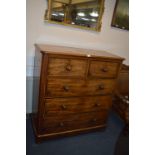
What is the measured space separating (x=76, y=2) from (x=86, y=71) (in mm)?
899

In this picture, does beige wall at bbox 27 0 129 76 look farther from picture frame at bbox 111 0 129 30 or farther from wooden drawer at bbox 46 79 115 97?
wooden drawer at bbox 46 79 115 97

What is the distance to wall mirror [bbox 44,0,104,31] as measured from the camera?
1.95 m

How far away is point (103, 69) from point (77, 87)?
0.39 metres

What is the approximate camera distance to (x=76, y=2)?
2010mm

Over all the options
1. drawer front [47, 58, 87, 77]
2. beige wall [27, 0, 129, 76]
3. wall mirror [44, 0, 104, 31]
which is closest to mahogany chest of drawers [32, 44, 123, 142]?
drawer front [47, 58, 87, 77]

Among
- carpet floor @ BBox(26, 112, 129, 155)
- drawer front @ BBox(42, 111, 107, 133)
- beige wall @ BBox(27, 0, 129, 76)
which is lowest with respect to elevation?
carpet floor @ BBox(26, 112, 129, 155)

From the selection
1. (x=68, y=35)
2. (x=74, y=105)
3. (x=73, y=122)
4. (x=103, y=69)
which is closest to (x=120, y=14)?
(x=68, y=35)

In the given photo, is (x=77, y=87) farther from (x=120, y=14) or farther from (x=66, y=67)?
(x=120, y=14)

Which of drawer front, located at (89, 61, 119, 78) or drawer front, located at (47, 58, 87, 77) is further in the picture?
drawer front, located at (89, 61, 119, 78)

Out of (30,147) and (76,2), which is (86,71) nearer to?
(76,2)

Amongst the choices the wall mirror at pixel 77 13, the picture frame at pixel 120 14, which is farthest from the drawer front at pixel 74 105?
the picture frame at pixel 120 14

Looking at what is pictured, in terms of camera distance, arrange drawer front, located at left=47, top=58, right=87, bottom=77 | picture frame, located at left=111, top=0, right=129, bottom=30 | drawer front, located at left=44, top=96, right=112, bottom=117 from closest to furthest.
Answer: drawer front, located at left=47, top=58, right=87, bottom=77 < drawer front, located at left=44, top=96, right=112, bottom=117 < picture frame, located at left=111, top=0, right=129, bottom=30

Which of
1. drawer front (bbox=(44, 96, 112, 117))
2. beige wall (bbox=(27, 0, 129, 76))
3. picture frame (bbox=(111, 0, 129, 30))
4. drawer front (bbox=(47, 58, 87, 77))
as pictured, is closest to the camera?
drawer front (bbox=(47, 58, 87, 77))

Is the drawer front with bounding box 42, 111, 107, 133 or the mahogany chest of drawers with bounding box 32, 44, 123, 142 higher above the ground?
the mahogany chest of drawers with bounding box 32, 44, 123, 142
